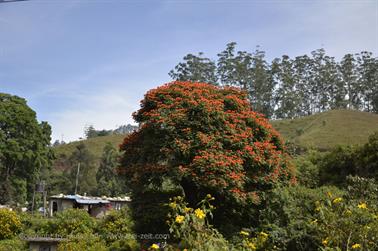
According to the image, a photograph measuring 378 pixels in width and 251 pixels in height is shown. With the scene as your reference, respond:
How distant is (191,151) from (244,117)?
179 centimetres

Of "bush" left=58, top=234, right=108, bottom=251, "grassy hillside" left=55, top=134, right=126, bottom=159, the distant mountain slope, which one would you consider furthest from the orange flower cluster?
"grassy hillside" left=55, top=134, right=126, bottom=159

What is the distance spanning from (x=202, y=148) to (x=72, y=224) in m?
6.69

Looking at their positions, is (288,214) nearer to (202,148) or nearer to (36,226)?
(202,148)

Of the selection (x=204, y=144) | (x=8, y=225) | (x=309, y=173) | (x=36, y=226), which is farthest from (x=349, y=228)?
(x=8, y=225)

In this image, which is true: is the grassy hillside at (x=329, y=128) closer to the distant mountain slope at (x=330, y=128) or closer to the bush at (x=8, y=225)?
the distant mountain slope at (x=330, y=128)

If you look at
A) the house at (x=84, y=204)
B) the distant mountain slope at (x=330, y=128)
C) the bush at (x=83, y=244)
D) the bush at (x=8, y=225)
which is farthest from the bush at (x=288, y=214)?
the distant mountain slope at (x=330, y=128)

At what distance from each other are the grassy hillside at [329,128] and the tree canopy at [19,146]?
20.6 metres

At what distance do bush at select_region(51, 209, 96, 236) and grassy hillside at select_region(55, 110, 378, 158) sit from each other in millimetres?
26417

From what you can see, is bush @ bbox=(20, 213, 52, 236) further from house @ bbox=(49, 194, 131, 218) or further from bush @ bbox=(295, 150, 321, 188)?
bush @ bbox=(295, 150, 321, 188)

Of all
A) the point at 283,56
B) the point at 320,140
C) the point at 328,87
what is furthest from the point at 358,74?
the point at 320,140

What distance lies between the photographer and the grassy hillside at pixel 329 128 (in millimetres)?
40200

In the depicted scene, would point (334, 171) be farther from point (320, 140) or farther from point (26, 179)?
point (320, 140)

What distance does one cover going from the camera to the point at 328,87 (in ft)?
204

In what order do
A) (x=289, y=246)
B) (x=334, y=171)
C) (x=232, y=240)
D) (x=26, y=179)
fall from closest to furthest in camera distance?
(x=289, y=246) < (x=232, y=240) < (x=334, y=171) < (x=26, y=179)
